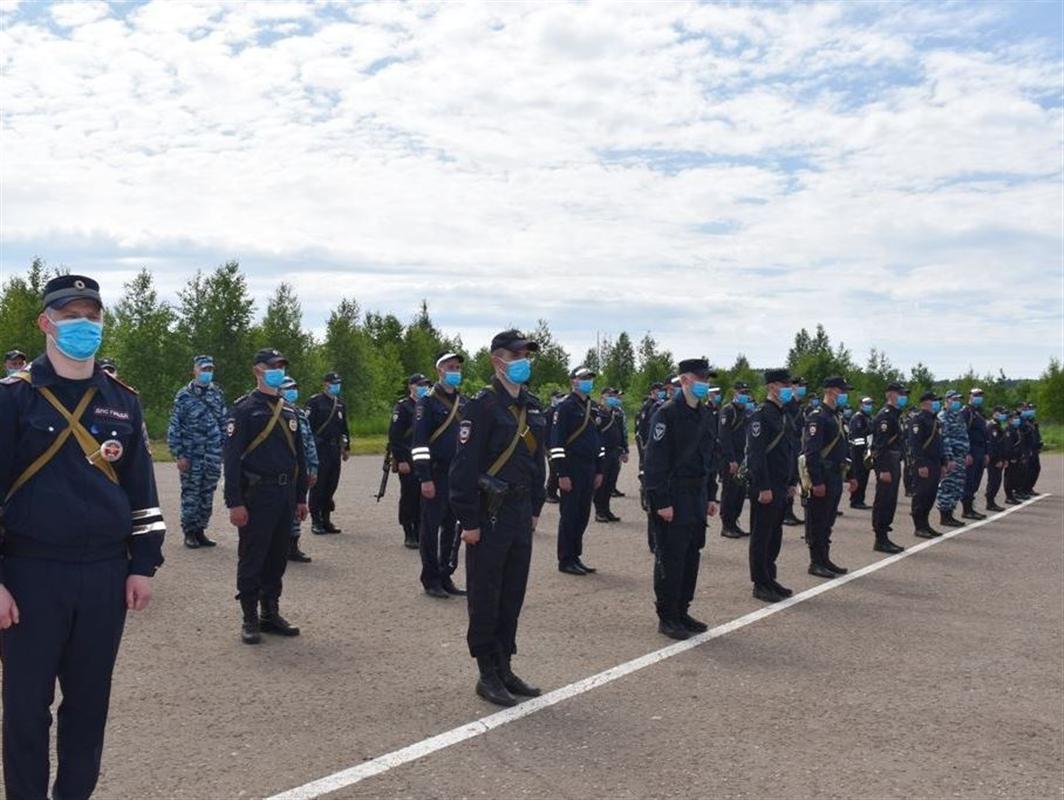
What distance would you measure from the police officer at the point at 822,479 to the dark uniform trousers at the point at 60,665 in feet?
26.9

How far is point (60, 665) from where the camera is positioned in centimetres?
362

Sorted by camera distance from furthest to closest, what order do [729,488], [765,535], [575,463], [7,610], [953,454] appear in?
1. [953,454]
2. [729,488]
3. [575,463]
4. [765,535]
5. [7,610]

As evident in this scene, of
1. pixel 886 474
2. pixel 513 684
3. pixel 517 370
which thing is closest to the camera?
pixel 513 684

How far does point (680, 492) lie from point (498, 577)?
7.03ft

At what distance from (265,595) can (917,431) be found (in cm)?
1013

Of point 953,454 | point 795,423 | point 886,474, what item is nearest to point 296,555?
point 795,423

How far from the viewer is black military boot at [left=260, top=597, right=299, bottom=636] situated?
709cm

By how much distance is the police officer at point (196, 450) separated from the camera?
11086 mm

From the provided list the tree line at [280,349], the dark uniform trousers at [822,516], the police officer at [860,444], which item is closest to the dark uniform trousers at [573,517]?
the dark uniform trousers at [822,516]

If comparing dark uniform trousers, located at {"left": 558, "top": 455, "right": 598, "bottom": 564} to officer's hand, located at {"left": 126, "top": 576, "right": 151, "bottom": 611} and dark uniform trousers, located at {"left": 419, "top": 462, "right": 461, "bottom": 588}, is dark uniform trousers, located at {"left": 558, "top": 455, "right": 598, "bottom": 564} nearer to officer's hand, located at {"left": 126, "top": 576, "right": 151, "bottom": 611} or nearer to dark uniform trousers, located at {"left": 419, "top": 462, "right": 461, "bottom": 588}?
dark uniform trousers, located at {"left": 419, "top": 462, "right": 461, "bottom": 588}

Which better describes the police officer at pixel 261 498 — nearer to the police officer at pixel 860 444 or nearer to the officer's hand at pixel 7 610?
the officer's hand at pixel 7 610

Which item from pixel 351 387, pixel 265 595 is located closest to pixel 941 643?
pixel 265 595

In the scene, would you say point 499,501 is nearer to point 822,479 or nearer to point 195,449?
point 822,479

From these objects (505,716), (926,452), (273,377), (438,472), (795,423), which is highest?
(273,377)
